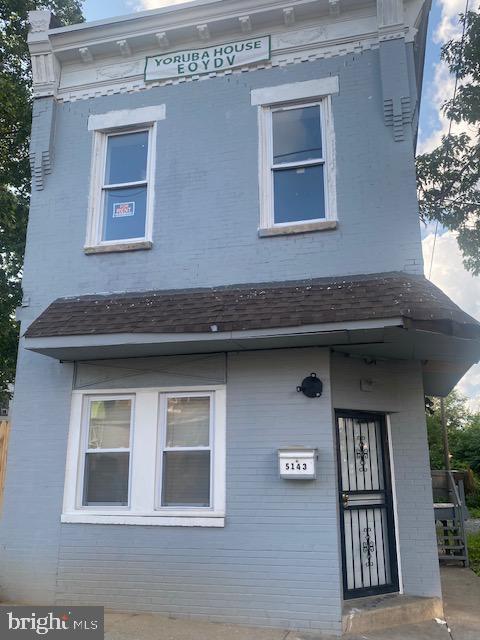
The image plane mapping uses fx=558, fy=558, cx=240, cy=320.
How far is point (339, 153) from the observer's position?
710 centimetres

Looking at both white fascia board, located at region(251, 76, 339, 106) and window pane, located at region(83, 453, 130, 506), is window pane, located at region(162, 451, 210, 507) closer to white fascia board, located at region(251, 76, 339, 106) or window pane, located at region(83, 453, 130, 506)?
window pane, located at region(83, 453, 130, 506)

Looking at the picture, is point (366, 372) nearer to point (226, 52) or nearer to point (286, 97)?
point (286, 97)

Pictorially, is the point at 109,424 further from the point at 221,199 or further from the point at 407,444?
the point at 407,444

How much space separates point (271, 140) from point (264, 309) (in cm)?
263

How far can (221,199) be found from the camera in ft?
24.0

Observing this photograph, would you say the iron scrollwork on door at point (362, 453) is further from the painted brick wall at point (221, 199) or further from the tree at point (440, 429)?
the tree at point (440, 429)

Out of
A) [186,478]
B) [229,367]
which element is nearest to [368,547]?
[186,478]

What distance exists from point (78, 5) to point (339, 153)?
29.8ft

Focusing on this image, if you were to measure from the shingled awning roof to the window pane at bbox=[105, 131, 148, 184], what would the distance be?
186 cm

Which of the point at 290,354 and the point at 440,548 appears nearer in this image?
the point at 290,354

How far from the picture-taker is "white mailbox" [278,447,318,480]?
5.89 metres

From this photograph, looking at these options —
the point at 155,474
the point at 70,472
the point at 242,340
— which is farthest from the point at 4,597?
the point at 242,340

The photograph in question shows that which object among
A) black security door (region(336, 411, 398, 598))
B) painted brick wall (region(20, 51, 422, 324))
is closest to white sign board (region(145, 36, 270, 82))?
painted brick wall (region(20, 51, 422, 324))

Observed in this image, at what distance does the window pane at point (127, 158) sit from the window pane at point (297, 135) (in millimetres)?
1894
